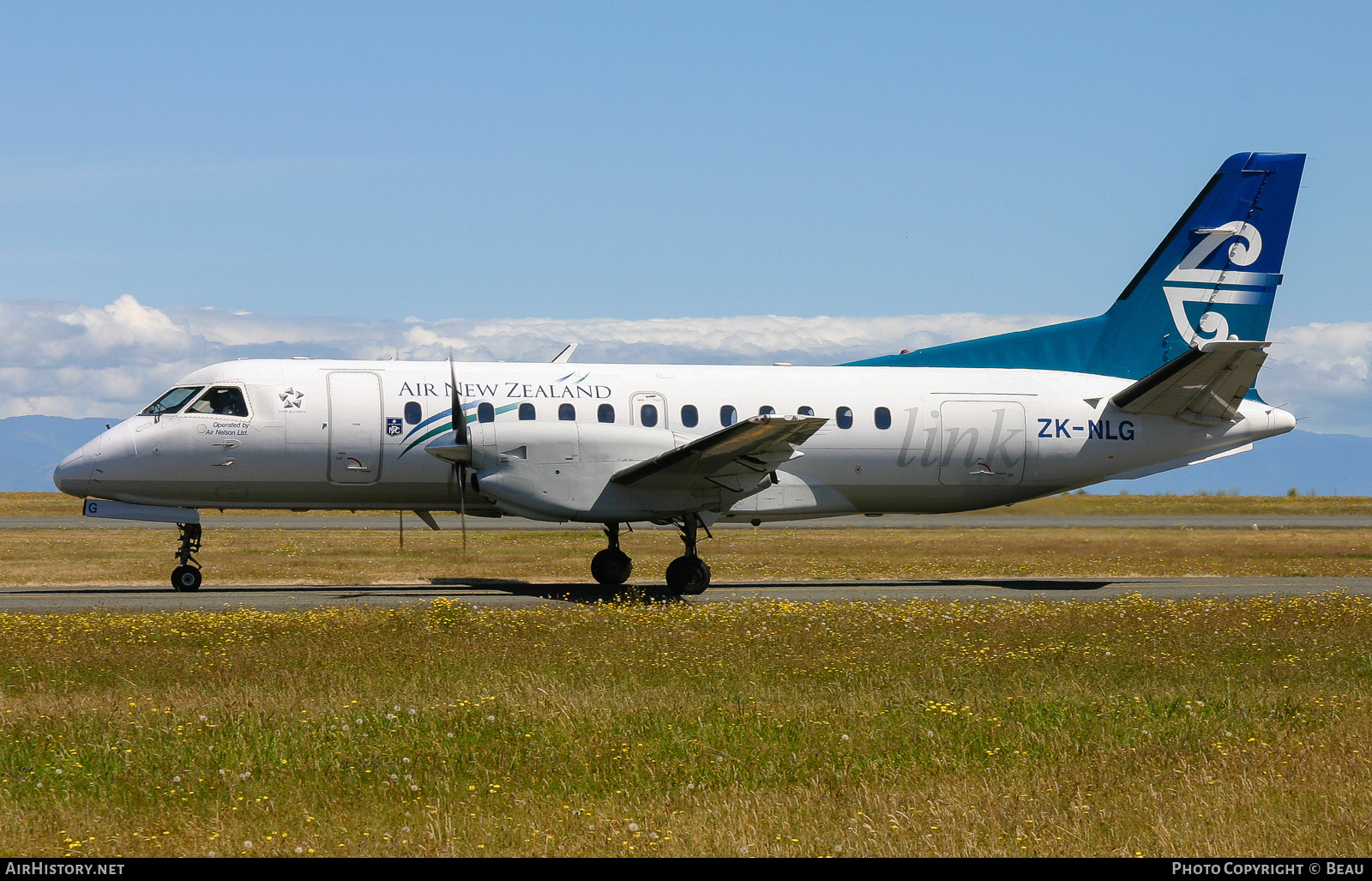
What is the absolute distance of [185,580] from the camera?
68.8 feet

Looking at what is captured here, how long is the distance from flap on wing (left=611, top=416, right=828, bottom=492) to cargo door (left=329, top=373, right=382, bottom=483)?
14.4 feet

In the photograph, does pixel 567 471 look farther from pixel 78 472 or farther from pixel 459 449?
pixel 78 472

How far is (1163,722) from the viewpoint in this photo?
1018 centimetres

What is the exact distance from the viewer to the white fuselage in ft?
67.5

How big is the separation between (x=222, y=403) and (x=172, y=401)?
0.98 m

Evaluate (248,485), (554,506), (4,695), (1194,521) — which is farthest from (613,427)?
(1194,521)

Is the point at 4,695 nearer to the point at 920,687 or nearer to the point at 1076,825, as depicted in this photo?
the point at 920,687

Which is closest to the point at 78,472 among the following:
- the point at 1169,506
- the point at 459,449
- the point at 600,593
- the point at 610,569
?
the point at 459,449

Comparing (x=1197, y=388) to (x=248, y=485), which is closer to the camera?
(x=248, y=485)

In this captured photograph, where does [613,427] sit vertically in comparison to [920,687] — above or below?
above

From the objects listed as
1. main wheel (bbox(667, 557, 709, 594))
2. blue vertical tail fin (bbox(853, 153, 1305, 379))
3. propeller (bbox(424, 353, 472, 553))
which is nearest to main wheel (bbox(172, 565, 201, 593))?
propeller (bbox(424, 353, 472, 553))

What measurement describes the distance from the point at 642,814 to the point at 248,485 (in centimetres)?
1546


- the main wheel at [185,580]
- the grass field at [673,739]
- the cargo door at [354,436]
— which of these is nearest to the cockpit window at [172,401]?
the cargo door at [354,436]

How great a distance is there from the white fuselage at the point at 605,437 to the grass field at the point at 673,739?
4983 mm
